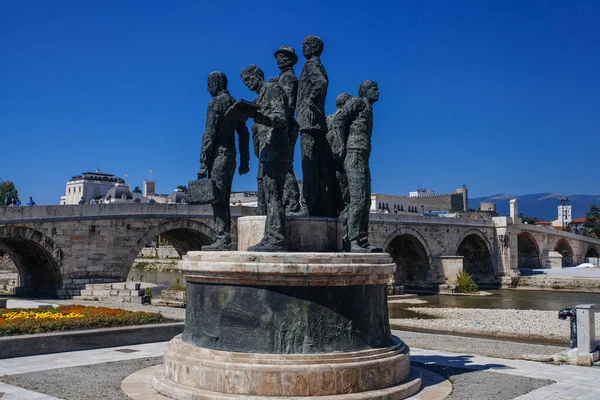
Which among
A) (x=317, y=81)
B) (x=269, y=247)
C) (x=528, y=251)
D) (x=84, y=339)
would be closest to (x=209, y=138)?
(x=317, y=81)

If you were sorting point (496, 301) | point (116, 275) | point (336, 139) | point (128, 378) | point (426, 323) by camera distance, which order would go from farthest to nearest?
1. point (496, 301)
2. point (116, 275)
3. point (426, 323)
4. point (336, 139)
5. point (128, 378)

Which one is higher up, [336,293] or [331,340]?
[336,293]

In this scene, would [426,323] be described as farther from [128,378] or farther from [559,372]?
[128,378]

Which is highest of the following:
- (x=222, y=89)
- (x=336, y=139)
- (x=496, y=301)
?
(x=222, y=89)

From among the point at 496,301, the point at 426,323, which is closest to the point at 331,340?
the point at 426,323

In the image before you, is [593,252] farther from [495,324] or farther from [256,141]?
[256,141]

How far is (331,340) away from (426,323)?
42.7 ft

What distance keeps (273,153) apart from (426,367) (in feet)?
12.0

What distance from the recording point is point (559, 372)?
778 cm

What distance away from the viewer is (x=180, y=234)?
2753 centimetres

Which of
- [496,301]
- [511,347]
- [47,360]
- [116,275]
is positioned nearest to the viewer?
[47,360]

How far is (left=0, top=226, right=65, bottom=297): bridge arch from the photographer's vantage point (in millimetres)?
20688

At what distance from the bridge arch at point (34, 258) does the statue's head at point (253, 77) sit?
51.0ft

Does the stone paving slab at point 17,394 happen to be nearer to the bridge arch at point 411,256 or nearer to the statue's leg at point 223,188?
the statue's leg at point 223,188
